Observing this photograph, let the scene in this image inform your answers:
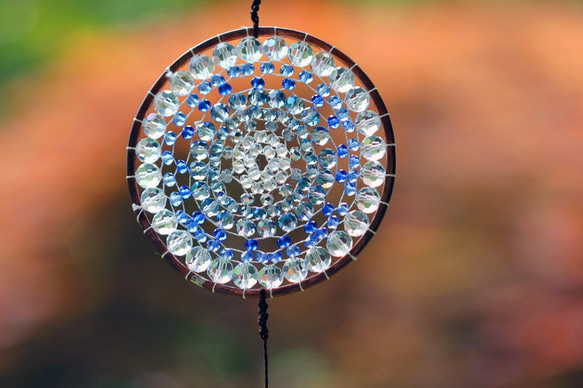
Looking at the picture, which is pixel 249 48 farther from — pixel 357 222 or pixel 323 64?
pixel 357 222

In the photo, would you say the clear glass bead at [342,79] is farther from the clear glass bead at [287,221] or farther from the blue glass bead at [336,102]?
the clear glass bead at [287,221]

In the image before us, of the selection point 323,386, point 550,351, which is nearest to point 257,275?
point 323,386

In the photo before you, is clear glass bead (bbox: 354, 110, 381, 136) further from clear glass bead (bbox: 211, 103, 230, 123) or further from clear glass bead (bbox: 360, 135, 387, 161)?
clear glass bead (bbox: 211, 103, 230, 123)

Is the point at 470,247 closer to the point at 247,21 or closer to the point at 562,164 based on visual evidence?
the point at 562,164

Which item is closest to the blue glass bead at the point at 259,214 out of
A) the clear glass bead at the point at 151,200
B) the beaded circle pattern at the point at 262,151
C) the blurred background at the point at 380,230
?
the beaded circle pattern at the point at 262,151

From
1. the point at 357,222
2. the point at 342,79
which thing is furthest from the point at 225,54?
the point at 357,222

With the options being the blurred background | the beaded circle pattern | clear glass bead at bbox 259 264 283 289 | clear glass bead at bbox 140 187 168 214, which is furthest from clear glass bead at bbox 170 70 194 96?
the blurred background
